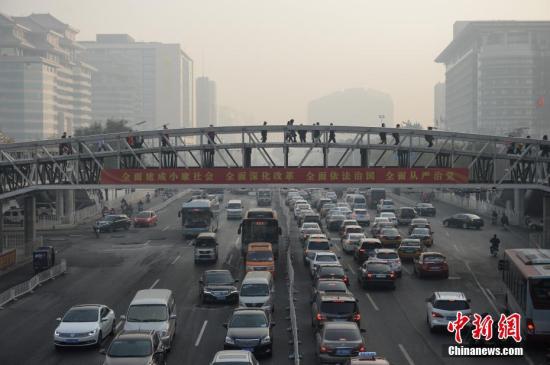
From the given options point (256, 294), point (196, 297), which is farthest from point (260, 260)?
Answer: point (256, 294)

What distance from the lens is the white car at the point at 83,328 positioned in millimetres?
25125

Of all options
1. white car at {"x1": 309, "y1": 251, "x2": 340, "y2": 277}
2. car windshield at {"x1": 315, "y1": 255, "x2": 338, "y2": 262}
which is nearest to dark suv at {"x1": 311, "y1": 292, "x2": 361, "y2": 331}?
white car at {"x1": 309, "y1": 251, "x2": 340, "y2": 277}

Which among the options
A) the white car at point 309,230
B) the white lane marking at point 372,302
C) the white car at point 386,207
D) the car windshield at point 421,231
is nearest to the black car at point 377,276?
the white lane marking at point 372,302

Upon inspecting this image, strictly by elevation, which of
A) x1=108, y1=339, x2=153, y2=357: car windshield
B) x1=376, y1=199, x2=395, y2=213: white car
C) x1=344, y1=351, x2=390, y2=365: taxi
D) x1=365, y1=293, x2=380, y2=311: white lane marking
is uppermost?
x1=376, y1=199, x2=395, y2=213: white car

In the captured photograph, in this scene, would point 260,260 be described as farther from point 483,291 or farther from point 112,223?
point 112,223

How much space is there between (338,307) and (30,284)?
741 inches

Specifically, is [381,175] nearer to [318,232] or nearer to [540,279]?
[318,232]

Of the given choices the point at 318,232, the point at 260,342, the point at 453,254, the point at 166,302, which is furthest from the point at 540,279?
the point at 318,232

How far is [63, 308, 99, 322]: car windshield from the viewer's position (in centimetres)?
2586

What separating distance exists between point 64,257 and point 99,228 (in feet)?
49.4

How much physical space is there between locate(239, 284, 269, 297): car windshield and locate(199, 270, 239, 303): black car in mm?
3057

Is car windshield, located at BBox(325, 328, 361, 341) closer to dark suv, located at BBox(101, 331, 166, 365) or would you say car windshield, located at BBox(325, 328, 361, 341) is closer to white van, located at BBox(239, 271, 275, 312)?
dark suv, located at BBox(101, 331, 166, 365)

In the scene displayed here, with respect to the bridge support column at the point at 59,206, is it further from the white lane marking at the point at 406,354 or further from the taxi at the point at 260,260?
the white lane marking at the point at 406,354

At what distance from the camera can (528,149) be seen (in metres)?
46.2
